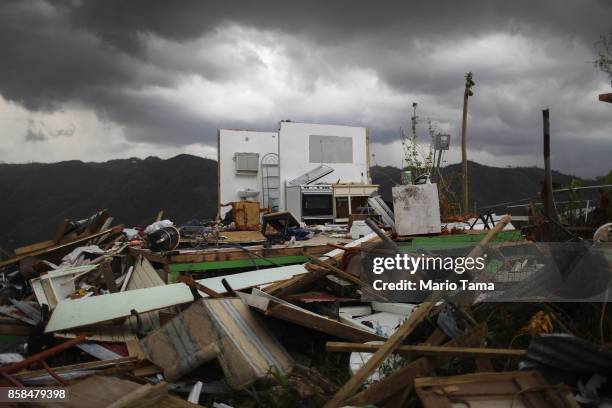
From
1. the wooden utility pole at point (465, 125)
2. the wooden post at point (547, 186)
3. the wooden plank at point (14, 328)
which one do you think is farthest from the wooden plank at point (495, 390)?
the wooden utility pole at point (465, 125)

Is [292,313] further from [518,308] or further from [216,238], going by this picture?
[216,238]

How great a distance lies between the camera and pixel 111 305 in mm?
5016

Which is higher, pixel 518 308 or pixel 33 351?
pixel 518 308

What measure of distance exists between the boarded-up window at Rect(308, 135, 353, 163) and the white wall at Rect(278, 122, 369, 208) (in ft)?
0.44

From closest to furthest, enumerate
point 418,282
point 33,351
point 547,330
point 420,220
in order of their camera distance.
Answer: point 547,330
point 33,351
point 418,282
point 420,220

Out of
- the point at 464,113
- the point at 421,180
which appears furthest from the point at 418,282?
the point at 464,113

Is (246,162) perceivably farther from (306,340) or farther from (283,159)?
(306,340)

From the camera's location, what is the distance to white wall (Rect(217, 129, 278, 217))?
1705cm

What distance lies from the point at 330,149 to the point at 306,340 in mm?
14057

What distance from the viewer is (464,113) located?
1315cm

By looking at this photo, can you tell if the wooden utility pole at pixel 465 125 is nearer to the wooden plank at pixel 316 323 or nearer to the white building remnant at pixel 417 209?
the white building remnant at pixel 417 209

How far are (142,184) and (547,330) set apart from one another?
1142 inches

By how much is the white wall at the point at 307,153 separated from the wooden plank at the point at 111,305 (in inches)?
487

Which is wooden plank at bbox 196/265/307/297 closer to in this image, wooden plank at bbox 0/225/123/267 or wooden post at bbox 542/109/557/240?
wooden post at bbox 542/109/557/240
